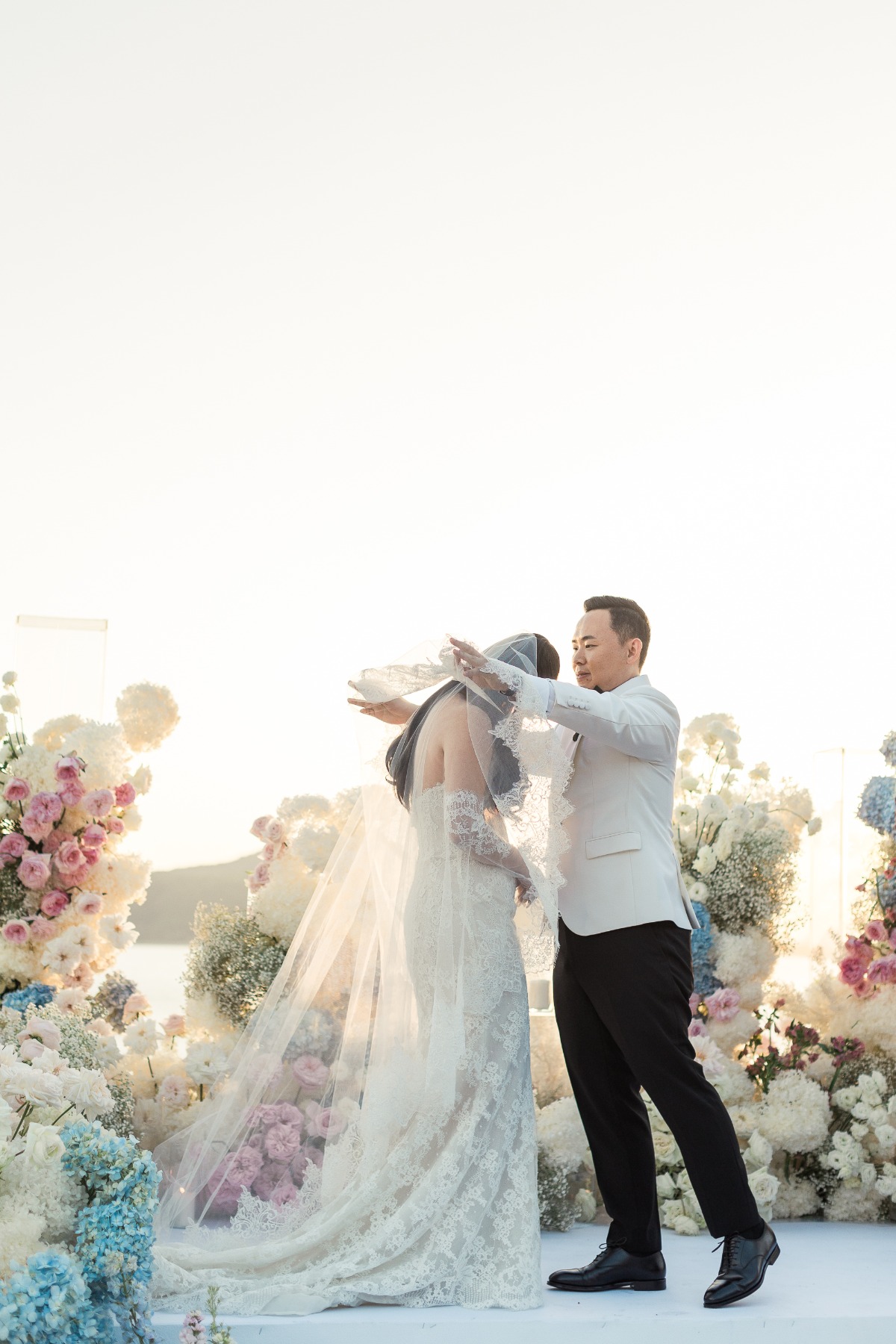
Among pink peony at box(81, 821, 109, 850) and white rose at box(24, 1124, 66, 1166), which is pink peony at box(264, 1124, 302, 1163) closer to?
white rose at box(24, 1124, 66, 1166)

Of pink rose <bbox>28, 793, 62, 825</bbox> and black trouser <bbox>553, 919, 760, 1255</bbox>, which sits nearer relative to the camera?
black trouser <bbox>553, 919, 760, 1255</bbox>

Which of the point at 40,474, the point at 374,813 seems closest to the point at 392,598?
the point at 40,474

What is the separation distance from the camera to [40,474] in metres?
6.02

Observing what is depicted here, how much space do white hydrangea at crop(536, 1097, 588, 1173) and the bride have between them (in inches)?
35.6

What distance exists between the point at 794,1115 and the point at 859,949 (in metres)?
0.67

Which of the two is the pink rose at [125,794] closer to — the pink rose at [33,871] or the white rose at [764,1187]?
the pink rose at [33,871]

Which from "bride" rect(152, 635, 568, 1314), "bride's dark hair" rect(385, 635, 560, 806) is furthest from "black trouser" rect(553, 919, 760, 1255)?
"bride's dark hair" rect(385, 635, 560, 806)

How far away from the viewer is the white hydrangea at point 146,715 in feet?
13.8

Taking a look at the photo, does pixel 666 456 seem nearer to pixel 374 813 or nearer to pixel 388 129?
pixel 388 129

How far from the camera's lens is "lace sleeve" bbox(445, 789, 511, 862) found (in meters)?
2.96

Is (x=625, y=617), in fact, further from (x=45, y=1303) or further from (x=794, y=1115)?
(x=45, y=1303)

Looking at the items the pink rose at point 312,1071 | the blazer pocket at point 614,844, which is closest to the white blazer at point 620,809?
the blazer pocket at point 614,844

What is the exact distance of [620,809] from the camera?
9.99ft

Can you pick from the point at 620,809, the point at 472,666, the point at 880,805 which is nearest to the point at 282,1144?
the point at 620,809
